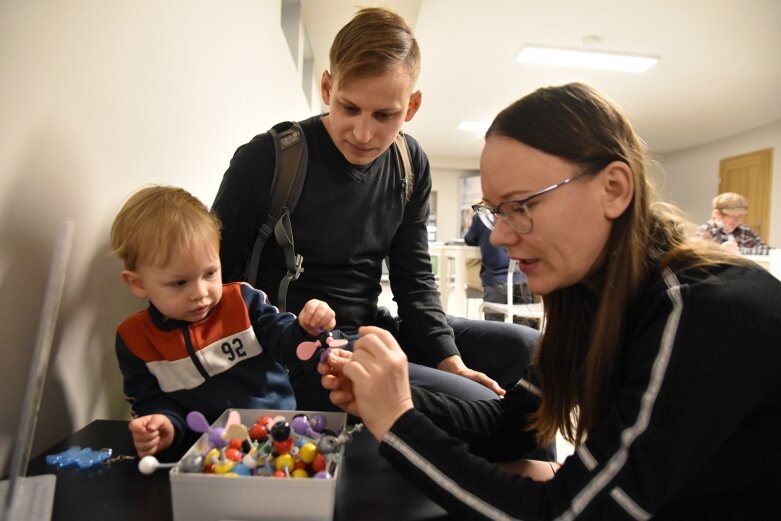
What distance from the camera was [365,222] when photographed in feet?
4.20

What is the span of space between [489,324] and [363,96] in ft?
2.35

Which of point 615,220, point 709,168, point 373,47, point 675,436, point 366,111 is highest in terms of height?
point 709,168

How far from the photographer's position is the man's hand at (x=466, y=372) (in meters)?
1.20

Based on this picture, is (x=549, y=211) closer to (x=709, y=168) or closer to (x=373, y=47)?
(x=373, y=47)

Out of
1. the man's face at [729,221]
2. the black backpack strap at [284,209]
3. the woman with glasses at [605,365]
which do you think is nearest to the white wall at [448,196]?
the man's face at [729,221]

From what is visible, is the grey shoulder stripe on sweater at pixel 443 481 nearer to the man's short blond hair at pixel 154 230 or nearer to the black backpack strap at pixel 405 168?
the man's short blond hair at pixel 154 230

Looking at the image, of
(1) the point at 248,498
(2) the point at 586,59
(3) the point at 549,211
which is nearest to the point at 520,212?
(3) the point at 549,211

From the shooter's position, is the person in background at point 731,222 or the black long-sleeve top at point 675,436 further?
the person in background at point 731,222

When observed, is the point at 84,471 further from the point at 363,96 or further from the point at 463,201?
the point at 463,201

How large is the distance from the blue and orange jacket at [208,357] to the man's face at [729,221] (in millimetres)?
5247

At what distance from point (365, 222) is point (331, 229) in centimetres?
10

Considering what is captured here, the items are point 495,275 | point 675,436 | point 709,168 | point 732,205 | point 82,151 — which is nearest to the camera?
point 675,436

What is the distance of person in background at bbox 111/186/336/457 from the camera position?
0.88 meters

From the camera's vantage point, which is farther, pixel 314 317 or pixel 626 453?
pixel 314 317
